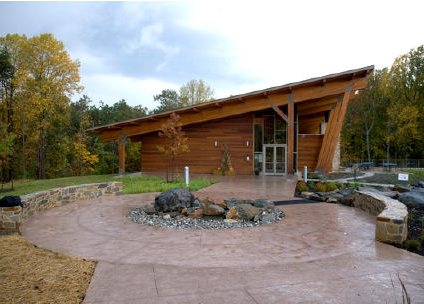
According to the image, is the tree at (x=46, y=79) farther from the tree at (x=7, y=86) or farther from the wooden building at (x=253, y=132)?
the wooden building at (x=253, y=132)

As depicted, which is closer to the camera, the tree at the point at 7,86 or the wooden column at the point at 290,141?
the wooden column at the point at 290,141

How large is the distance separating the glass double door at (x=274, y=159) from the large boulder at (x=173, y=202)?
13.3 meters

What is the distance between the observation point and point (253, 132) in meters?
21.0

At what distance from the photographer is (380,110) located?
36.2m

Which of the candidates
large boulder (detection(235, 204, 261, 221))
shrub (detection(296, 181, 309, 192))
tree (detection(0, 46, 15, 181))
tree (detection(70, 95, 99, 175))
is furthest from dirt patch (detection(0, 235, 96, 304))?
tree (detection(70, 95, 99, 175))

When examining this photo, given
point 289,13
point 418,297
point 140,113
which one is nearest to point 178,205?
point 418,297

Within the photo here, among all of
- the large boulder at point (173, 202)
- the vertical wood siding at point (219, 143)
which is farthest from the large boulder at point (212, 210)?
the vertical wood siding at point (219, 143)

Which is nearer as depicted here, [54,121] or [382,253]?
[382,253]

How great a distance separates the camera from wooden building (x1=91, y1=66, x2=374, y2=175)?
18750 mm

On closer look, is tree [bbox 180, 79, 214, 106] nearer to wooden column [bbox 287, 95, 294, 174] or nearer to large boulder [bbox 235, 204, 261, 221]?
wooden column [bbox 287, 95, 294, 174]

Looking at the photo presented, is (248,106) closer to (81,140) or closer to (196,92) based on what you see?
(81,140)

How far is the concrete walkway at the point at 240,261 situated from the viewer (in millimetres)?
3631

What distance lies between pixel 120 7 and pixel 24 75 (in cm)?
1491

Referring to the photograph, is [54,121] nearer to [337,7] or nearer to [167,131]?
[167,131]
